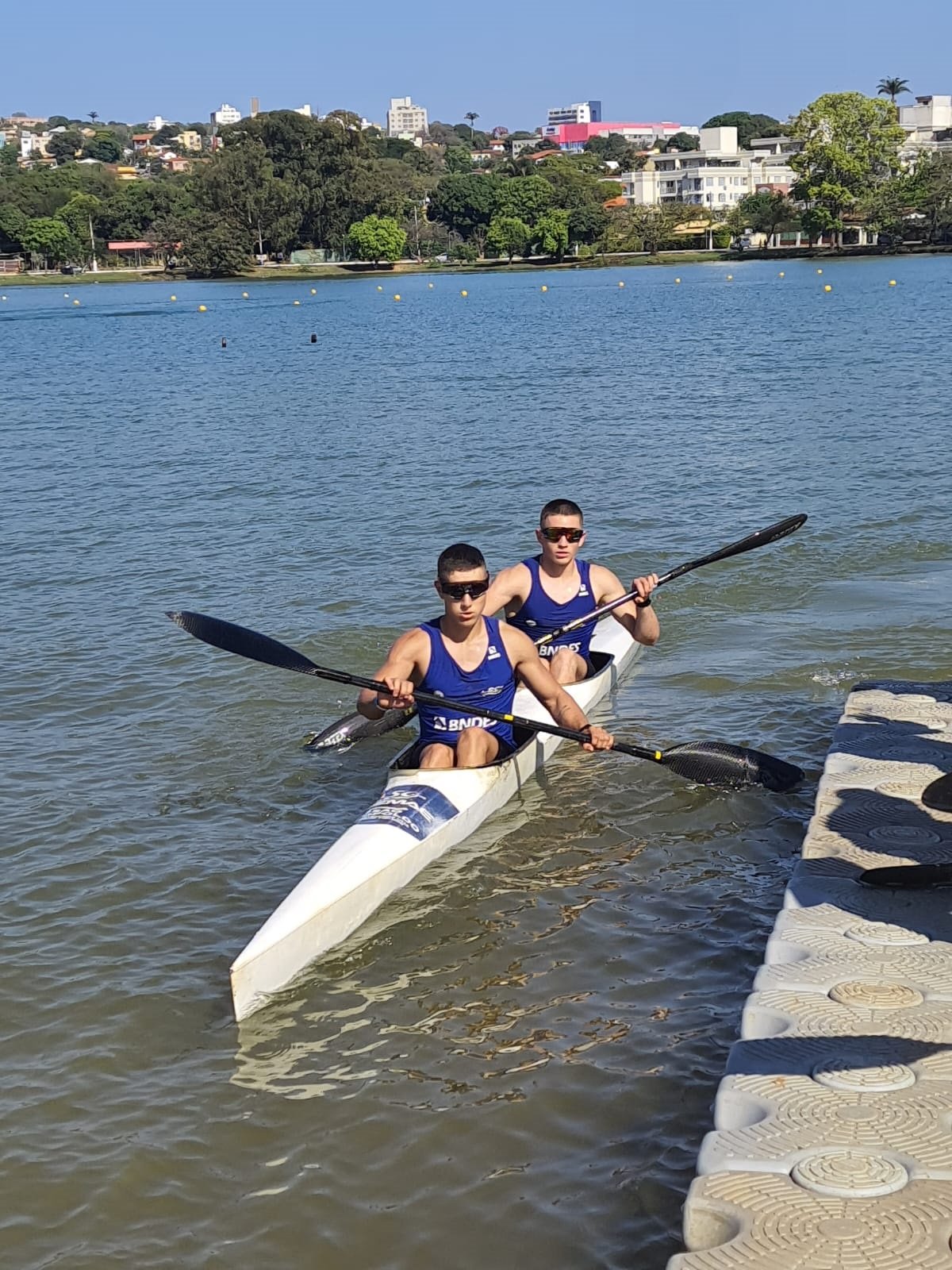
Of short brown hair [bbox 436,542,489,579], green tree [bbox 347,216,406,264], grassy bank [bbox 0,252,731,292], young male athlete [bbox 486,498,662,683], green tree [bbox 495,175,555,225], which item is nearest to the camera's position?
short brown hair [bbox 436,542,489,579]

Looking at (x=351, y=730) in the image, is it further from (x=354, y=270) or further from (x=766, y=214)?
(x=354, y=270)

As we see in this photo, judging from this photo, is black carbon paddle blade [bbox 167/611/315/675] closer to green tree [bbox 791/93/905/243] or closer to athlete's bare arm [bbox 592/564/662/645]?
athlete's bare arm [bbox 592/564/662/645]

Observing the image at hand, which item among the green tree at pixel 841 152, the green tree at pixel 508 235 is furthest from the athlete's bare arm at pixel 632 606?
the green tree at pixel 508 235

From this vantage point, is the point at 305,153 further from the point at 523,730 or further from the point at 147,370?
the point at 523,730

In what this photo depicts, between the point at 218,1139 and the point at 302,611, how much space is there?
914 centimetres

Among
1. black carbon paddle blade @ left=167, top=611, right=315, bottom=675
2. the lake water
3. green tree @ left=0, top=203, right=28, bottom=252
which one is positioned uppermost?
green tree @ left=0, top=203, right=28, bottom=252

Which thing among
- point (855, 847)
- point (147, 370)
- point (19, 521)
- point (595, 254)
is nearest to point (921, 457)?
point (19, 521)

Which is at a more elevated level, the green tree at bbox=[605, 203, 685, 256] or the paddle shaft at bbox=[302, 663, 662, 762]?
the green tree at bbox=[605, 203, 685, 256]

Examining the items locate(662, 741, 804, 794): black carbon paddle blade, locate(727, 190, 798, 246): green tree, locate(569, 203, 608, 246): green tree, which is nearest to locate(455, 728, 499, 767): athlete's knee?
locate(662, 741, 804, 794): black carbon paddle blade

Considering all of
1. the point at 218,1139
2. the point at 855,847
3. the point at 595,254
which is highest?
the point at 595,254

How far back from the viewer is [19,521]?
20094 millimetres

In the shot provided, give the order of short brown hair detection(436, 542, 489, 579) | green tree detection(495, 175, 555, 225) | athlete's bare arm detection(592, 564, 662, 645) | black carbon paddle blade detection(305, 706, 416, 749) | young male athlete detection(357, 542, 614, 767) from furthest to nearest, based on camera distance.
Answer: green tree detection(495, 175, 555, 225), black carbon paddle blade detection(305, 706, 416, 749), athlete's bare arm detection(592, 564, 662, 645), young male athlete detection(357, 542, 614, 767), short brown hair detection(436, 542, 489, 579)

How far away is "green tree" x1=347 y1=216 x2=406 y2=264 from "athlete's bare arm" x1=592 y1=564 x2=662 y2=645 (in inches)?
5328

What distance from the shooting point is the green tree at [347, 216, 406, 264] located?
140125mm
